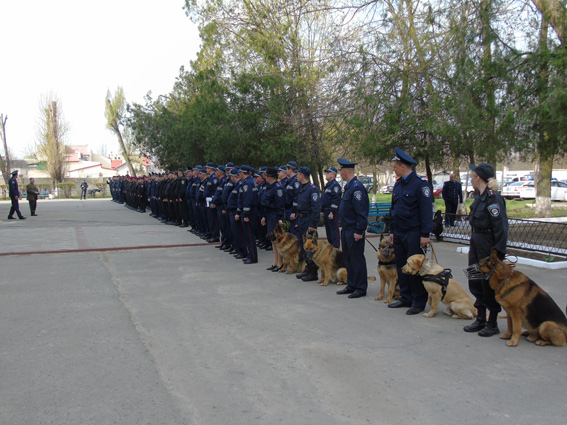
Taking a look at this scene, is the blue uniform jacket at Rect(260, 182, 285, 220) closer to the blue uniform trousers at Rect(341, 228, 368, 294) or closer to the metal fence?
the blue uniform trousers at Rect(341, 228, 368, 294)

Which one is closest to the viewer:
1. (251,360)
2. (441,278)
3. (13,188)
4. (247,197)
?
(251,360)

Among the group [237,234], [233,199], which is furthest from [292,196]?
[237,234]

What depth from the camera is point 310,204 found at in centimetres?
864

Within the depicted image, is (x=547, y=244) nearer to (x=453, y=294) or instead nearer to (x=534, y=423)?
(x=453, y=294)

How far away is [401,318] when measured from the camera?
19.9 feet

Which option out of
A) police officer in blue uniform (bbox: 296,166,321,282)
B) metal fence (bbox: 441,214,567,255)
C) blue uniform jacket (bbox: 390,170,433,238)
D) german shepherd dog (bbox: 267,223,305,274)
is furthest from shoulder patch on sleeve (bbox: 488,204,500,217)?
metal fence (bbox: 441,214,567,255)

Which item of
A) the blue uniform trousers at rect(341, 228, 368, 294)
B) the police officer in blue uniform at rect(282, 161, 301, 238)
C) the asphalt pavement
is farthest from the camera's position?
the police officer in blue uniform at rect(282, 161, 301, 238)

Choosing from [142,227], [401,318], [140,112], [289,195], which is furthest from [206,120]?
[401,318]

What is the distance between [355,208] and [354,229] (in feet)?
0.99

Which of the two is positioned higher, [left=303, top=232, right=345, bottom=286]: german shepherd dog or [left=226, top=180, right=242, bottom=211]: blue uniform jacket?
[left=226, top=180, right=242, bottom=211]: blue uniform jacket

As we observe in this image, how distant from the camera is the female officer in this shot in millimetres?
5117

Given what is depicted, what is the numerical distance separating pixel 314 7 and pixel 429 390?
13.6 metres

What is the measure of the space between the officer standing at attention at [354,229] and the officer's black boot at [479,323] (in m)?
1.94

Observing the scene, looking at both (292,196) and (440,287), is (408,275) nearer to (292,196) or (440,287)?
(440,287)
